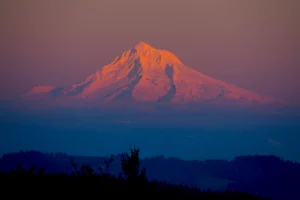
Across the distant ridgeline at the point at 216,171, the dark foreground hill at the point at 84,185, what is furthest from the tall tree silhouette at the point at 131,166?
the distant ridgeline at the point at 216,171

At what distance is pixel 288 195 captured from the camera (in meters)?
93.8

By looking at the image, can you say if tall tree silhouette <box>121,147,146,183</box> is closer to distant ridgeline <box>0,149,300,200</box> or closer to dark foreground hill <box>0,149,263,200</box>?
dark foreground hill <box>0,149,263,200</box>

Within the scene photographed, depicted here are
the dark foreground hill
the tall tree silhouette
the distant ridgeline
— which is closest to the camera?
the dark foreground hill

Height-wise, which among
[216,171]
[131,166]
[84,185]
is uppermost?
[216,171]

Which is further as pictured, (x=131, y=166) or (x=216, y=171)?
(x=216, y=171)

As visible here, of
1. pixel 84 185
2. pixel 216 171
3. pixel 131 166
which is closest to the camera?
pixel 84 185

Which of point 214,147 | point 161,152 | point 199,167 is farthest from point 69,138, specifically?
point 199,167

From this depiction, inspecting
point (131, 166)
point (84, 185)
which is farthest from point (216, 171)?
point (84, 185)

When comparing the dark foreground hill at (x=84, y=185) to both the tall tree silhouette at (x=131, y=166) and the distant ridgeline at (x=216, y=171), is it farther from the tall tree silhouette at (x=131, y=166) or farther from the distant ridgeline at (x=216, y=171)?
the distant ridgeline at (x=216, y=171)

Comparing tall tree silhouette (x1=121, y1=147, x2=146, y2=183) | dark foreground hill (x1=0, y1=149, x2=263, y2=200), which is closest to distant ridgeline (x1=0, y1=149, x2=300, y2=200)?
tall tree silhouette (x1=121, y1=147, x2=146, y2=183)

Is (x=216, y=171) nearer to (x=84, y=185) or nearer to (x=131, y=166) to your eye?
(x=131, y=166)

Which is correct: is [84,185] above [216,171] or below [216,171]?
below

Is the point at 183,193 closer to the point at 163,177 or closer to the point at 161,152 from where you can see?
the point at 163,177

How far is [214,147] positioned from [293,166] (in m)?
89.2
